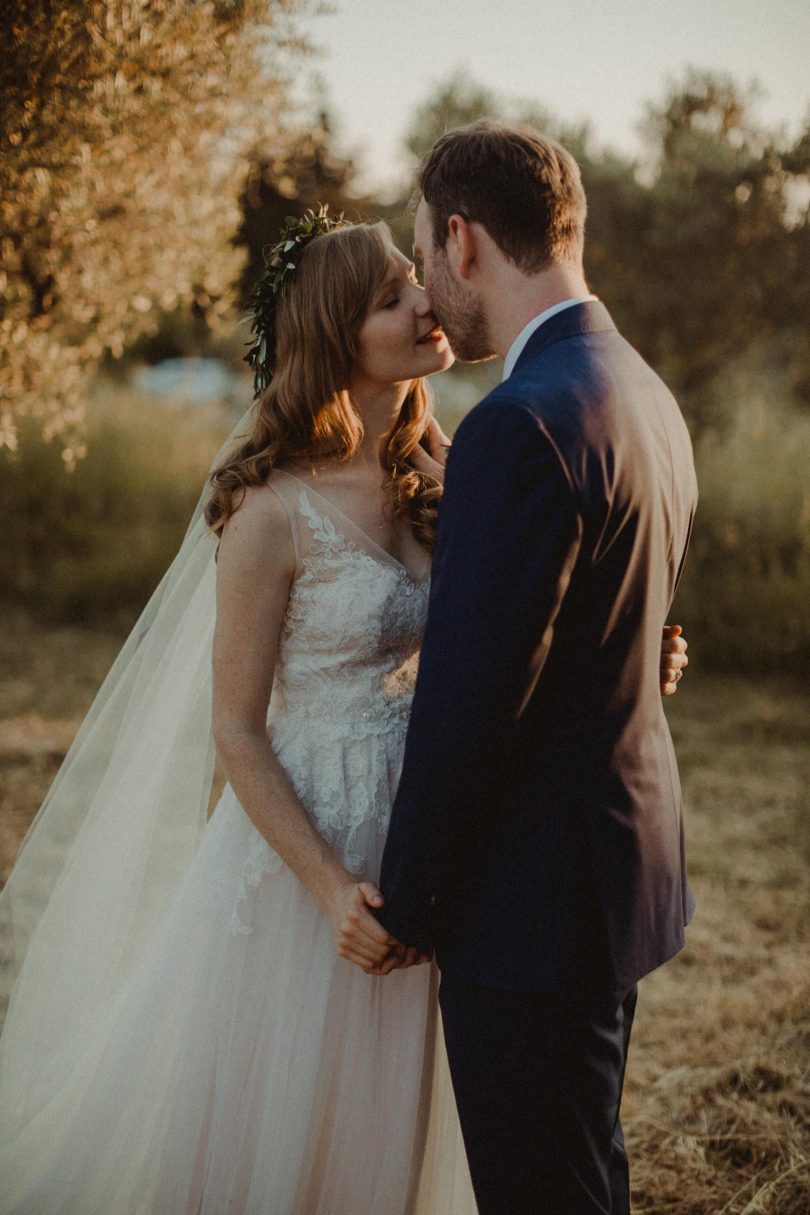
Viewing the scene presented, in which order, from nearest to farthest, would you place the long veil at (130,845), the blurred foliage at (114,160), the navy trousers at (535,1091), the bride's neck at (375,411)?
1. the navy trousers at (535,1091)
2. the bride's neck at (375,411)
3. the long veil at (130,845)
4. the blurred foliage at (114,160)

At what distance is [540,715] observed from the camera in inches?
71.2

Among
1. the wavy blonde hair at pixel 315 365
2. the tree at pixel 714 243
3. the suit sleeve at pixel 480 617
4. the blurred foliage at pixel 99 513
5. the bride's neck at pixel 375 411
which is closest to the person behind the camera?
the suit sleeve at pixel 480 617

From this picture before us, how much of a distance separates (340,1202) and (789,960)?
2.77 meters

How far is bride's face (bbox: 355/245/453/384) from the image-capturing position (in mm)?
2369

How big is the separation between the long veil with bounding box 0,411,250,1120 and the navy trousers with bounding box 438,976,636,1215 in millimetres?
1073

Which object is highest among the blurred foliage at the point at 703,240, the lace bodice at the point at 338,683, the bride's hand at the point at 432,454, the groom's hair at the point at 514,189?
the blurred foliage at the point at 703,240

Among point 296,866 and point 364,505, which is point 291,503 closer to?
point 364,505

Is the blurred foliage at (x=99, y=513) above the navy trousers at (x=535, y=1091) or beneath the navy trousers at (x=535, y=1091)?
above

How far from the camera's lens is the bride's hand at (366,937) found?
Answer: 6.24 ft

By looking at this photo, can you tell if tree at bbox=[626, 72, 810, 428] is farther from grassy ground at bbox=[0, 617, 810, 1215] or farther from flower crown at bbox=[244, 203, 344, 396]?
flower crown at bbox=[244, 203, 344, 396]

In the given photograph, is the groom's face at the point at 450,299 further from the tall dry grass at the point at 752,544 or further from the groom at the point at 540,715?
the tall dry grass at the point at 752,544

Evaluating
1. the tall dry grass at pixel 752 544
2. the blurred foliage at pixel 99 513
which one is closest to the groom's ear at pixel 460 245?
the tall dry grass at pixel 752 544

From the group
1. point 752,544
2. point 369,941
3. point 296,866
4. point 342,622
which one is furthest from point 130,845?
point 752,544

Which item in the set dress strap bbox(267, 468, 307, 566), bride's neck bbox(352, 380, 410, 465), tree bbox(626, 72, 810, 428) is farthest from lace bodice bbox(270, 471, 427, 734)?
tree bbox(626, 72, 810, 428)
